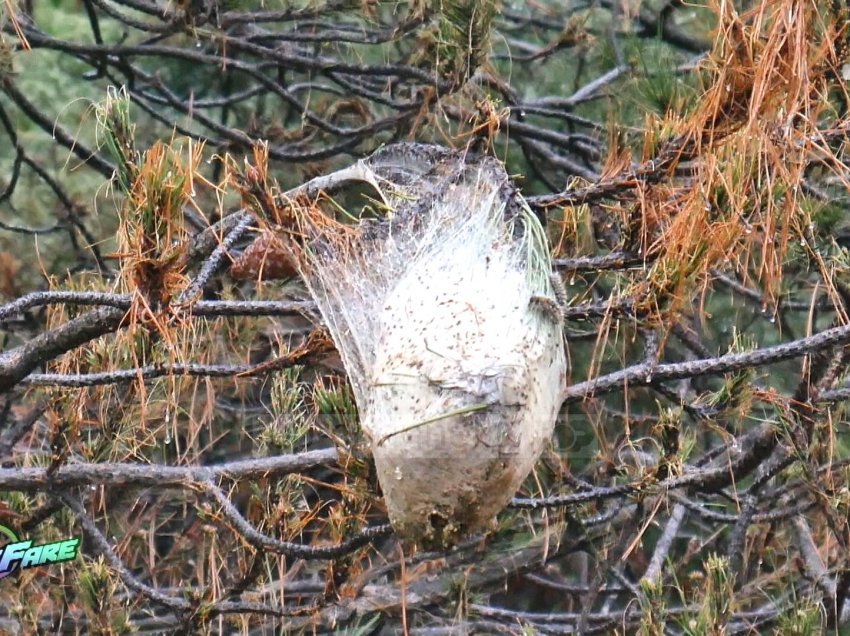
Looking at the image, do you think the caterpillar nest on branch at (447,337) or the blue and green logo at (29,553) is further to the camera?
the blue and green logo at (29,553)

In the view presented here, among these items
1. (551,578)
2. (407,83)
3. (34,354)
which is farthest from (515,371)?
(551,578)

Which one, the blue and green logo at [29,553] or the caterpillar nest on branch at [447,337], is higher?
the caterpillar nest on branch at [447,337]

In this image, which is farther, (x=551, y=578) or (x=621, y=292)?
(x=551, y=578)

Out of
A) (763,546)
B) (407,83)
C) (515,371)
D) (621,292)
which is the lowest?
(763,546)

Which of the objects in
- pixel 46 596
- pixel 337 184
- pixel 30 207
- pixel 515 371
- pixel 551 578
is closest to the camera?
pixel 515 371

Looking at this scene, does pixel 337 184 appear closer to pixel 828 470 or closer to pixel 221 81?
pixel 828 470
